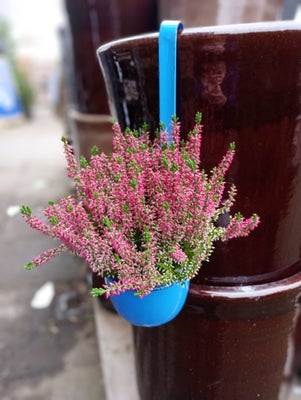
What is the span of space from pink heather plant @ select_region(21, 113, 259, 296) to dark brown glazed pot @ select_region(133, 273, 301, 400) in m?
0.32

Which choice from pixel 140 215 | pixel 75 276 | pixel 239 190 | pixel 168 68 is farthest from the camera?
pixel 75 276

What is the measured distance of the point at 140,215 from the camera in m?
0.90

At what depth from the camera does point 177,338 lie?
4.25 feet

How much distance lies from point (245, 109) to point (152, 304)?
0.57 meters

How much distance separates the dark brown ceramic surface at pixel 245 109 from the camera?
3.25 feet

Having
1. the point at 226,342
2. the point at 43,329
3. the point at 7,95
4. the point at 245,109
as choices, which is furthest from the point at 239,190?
the point at 7,95

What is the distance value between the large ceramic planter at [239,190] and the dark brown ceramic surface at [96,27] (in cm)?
137

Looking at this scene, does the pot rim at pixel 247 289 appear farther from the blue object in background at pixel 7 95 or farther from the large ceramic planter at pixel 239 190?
the blue object in background at pixel 7 95

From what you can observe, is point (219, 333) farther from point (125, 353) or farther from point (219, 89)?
point (125, 353)

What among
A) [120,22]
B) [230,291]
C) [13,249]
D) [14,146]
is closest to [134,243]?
[230,291]

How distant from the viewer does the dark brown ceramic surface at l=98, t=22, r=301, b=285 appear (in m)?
0.99

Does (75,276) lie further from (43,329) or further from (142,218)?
(142,218)

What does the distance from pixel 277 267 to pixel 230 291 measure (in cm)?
17

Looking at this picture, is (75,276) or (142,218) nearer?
(142,218)
